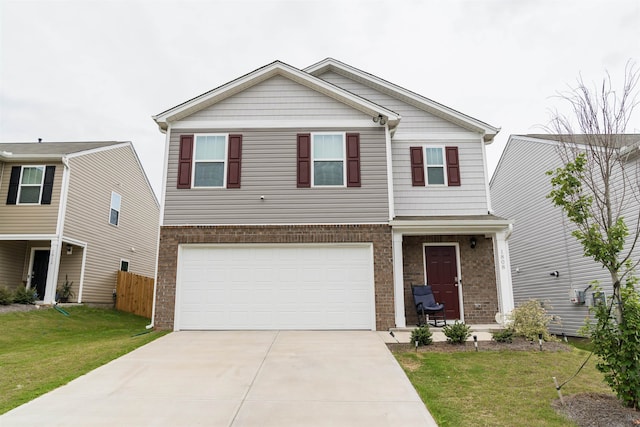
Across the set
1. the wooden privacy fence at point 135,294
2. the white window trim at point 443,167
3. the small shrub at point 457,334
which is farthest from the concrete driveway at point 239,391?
the wooden privacy fence at point 135,294

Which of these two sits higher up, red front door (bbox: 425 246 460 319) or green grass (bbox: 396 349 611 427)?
red front door (bbox: 425 246 460 319)

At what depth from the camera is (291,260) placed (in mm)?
10211

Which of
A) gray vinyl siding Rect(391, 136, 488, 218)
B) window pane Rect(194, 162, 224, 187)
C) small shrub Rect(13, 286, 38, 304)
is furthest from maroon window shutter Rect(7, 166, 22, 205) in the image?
gray vinyl siding Rect(391, 136, 488, 218)

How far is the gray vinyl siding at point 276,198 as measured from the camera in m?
10.4

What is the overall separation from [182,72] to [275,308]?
12.4 m

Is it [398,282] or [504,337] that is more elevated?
[398,282]

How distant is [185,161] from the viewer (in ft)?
35.0

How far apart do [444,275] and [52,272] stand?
12.5 metres

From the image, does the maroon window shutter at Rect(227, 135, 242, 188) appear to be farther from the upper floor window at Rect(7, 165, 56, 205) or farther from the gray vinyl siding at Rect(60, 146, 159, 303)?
the upper floor window at Rect(7, 165, 56, 205)

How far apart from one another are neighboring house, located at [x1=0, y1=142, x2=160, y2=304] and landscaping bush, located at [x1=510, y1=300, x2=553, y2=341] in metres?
13.9

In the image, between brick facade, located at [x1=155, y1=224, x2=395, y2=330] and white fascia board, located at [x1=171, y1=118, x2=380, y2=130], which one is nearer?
brick facade, located at [x1=155, y1=224, x2=395, y2=330]

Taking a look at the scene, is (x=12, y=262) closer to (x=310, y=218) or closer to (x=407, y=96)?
(x=310, y=218)

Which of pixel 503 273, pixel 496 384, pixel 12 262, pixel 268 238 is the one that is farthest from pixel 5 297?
pixel 503 273

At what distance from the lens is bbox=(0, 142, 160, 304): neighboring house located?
45.4 feet
